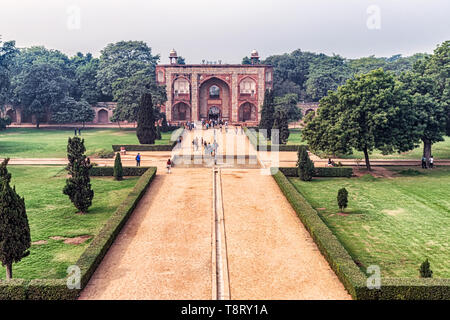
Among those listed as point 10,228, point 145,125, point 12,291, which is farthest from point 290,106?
point 12,291

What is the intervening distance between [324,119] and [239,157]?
7358 mm

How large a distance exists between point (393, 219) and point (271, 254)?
7.59 m

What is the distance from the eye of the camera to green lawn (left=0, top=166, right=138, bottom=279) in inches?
618

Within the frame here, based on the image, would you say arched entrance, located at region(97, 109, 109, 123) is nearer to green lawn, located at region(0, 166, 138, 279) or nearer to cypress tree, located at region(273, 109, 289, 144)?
cypress tree, located at region(273, 109, 289, 144)

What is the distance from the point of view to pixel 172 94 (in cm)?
6825

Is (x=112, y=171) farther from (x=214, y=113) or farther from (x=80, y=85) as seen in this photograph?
(x=80, y=85)

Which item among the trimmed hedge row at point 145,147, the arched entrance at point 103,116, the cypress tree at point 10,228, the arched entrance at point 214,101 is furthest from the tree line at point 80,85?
the cypress tree at point 10,228

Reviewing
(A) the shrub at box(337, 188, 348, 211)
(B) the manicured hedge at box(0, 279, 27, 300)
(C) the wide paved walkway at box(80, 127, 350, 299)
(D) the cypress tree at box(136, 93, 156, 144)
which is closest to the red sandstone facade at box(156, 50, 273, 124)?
(D) the cypress tree at box(136, 93, 156, 144)

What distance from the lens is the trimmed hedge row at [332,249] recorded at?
13398 millimetres

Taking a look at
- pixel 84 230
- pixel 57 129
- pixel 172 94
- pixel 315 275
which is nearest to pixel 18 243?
pixel 84 230

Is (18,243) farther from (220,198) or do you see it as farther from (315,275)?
(220,198)

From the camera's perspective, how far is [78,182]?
22.0 m

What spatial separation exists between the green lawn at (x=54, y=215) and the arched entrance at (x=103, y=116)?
39.9 m
